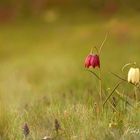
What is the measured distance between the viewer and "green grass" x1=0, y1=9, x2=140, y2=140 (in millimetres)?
2777

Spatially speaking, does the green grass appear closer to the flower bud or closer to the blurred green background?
the blurred green background

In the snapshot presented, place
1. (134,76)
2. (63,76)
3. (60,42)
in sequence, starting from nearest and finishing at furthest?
(134,76)
(63,76)
(60,42)

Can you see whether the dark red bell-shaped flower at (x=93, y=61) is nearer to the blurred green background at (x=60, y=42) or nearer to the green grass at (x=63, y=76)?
the green grass at (x=63, y=76)

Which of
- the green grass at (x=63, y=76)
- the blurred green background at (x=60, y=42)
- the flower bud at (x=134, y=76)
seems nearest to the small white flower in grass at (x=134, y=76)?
the flower bud at (x=134, y=76)

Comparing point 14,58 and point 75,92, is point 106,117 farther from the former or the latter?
point 14,58

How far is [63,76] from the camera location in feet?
16.7

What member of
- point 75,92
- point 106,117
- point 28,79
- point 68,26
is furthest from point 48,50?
point 106,117

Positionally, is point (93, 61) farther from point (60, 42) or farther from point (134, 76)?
point (60, 42)

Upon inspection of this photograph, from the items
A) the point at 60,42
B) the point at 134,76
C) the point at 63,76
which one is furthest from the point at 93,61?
the point at 60,42

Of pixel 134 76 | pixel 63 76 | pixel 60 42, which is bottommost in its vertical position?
pixel 134 76

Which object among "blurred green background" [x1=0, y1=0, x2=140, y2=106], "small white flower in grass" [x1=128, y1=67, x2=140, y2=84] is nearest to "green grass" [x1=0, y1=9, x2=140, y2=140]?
"blurred green background" [x1=0, y1=0, x2=140, y2=106]

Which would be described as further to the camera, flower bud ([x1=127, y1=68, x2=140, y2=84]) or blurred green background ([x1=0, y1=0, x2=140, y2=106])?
blurred green background ([x1=0, y1=0, x2=140, y2=106])

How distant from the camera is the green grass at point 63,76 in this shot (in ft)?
9.11

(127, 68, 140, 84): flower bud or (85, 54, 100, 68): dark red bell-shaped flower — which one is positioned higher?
(85, 54, 100, 68): dark red bell-shaped flower
